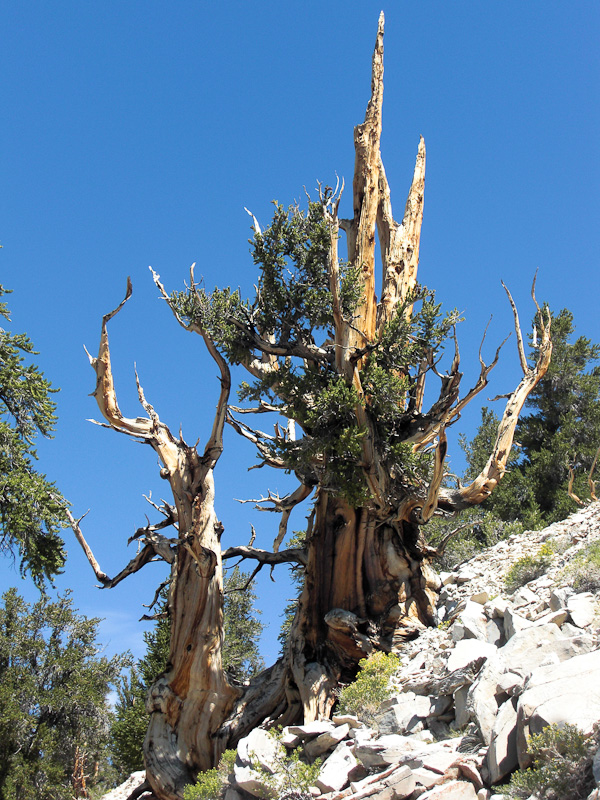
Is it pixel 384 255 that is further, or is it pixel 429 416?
pixel 384 255

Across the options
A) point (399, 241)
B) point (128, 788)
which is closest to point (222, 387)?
point (399, 241)

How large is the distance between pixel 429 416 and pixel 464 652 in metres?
4.61

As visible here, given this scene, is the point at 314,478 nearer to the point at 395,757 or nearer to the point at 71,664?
the point at 395,757

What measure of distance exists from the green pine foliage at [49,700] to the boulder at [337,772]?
10627 mm

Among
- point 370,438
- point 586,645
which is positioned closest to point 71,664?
point 370,438

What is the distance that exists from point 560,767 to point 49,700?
1513 centimetres

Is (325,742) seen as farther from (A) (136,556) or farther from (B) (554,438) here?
(B) (554,438)

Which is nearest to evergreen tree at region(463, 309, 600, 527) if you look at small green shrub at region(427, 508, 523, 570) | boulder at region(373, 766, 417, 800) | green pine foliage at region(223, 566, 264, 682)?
small green shrub at region(427, 508, 523, 570)

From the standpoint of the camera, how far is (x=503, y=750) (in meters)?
5.05

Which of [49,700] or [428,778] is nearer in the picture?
[428,778]

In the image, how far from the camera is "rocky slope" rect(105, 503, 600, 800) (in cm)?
503

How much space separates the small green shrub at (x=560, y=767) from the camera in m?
4.40

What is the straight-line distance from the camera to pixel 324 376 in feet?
36.6

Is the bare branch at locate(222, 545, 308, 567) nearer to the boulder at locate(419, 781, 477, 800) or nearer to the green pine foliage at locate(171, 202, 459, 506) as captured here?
the green pine foliage at locate(171, 202, 459, 506)
